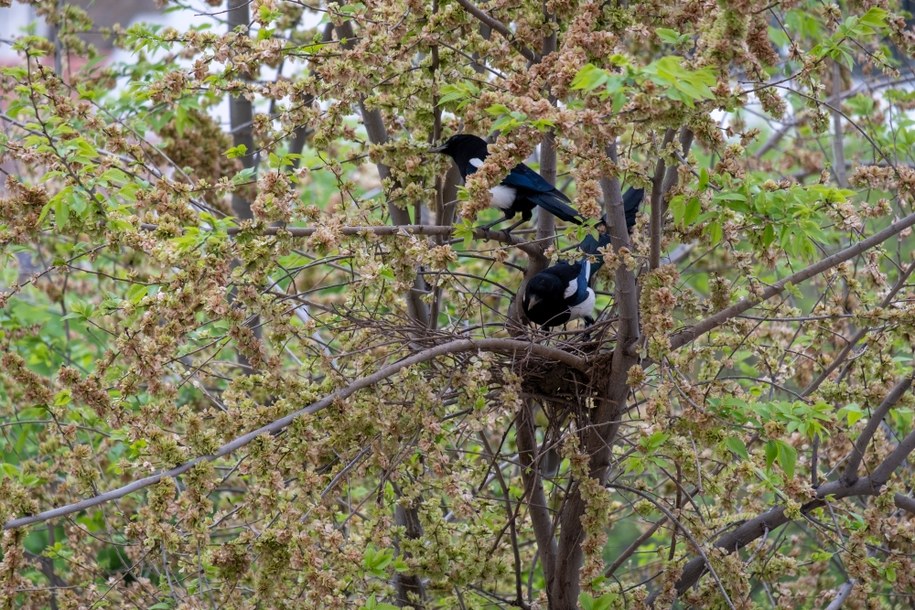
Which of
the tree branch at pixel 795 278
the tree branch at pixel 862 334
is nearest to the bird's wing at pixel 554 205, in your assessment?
the tree branch at pixel 795 278

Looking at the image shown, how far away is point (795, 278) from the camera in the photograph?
11.3ft

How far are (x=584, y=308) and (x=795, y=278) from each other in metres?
1.80

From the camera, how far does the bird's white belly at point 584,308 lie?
5.05 metres

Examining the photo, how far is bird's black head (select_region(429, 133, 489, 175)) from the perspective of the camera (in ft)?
14.2

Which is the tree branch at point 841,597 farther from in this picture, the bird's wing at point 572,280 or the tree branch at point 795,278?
the bird's wing at point 572,280

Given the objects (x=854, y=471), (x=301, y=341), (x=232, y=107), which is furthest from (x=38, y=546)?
(x=854, y=471)

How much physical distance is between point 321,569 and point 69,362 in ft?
10.9

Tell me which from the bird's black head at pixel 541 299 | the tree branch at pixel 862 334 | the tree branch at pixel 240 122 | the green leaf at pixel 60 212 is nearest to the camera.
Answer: the green leaf at pixel 60 212

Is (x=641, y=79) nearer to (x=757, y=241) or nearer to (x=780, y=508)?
(x=757, y=241)

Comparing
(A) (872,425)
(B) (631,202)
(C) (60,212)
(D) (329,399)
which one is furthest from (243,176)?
(A) (872,425)

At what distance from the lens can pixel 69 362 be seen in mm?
6062

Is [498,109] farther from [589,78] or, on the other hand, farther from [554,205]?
[554,205]

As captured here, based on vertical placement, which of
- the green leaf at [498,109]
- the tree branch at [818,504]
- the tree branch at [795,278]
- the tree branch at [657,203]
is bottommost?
the tree branch at [818,504]

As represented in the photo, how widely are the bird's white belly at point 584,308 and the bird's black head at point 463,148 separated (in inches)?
32.3
